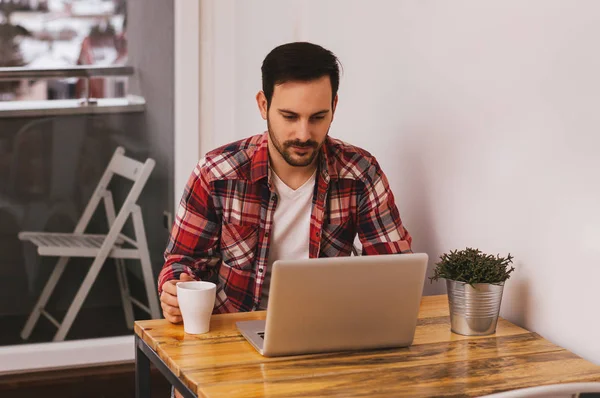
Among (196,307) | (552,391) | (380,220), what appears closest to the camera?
(552,391)

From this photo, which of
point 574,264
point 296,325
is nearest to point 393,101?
point 574,264

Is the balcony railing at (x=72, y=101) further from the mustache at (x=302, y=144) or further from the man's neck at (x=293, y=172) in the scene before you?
the mustache at (x=302, y=144)

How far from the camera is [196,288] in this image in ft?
5.62

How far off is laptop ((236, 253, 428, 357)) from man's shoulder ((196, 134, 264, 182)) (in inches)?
23.2

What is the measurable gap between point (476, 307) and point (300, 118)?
25.4 inches

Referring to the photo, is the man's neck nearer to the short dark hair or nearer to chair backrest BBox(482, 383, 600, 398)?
the short dark hair

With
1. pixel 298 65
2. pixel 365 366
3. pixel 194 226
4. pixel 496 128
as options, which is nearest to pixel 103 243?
pixel 194 226

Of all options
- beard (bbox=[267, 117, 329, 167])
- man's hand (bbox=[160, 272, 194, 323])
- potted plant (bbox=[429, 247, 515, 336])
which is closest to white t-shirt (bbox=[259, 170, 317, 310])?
beard (bbox=[267, 117, 329, 167])

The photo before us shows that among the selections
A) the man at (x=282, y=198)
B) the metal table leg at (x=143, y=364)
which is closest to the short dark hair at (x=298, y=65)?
the man at (x=282, y=198)

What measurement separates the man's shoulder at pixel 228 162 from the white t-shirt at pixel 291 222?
87 millimetres

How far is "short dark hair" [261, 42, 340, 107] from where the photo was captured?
201cm

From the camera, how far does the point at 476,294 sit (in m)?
1.71

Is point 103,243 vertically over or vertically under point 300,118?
under

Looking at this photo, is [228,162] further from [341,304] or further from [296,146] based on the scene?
[341,304]
